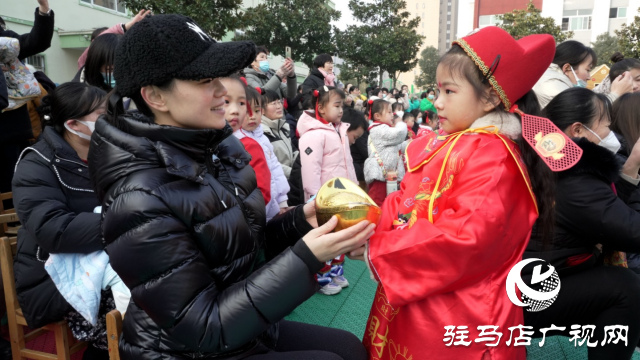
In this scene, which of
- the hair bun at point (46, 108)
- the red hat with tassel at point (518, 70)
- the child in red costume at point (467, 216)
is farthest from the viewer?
the hair bun at point (46, 108)

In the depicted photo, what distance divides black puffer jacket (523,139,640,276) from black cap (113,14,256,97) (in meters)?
1.84

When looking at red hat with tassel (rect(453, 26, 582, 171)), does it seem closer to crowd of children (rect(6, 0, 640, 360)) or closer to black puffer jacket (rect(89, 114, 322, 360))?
crowd of children (rect(6, 0, 640, 360))

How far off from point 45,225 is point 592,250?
287 cm

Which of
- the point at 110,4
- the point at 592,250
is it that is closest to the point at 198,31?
the point at 592,250

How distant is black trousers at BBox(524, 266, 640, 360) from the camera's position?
2225 mm

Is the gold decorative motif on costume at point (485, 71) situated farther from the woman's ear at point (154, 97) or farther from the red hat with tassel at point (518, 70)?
the woman's ear at point (154, 97)

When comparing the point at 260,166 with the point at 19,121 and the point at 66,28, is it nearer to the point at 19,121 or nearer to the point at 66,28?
the point at 19,121

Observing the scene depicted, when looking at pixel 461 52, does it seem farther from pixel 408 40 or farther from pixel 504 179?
pixel 408 40

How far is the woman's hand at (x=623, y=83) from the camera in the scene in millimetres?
4539

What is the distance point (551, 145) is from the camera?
1602mm

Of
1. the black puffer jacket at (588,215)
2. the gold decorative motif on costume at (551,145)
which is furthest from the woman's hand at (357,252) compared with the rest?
the black puffer jacket at (588,215)

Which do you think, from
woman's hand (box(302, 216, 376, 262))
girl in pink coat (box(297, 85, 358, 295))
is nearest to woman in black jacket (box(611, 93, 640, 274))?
girl in pink coat (box(297, 85, 358, 295))

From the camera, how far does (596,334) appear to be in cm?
232

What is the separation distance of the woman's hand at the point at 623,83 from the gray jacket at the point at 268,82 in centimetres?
395
